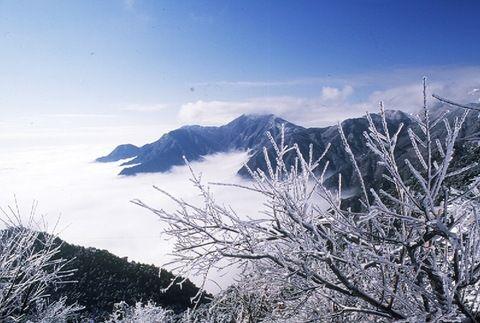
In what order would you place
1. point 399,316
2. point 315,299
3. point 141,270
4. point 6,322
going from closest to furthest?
point 399,316 → point 315,299 → point 6,322 → point 141,270

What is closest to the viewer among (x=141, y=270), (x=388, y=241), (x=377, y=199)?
(x=377, y=199)

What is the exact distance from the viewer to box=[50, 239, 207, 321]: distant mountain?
71.8 meters

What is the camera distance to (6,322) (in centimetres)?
884

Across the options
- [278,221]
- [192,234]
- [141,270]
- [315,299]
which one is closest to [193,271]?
[192,234]

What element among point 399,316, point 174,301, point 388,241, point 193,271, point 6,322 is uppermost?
point 388,241

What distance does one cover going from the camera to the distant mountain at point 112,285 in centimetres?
7175

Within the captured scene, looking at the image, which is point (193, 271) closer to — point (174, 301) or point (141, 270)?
point (174, 301)

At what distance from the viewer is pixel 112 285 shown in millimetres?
76188

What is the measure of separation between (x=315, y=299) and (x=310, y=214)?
4.12 m

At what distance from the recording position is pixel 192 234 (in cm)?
394

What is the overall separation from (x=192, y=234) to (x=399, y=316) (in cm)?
228

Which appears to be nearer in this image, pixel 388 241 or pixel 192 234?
pixel 388 241

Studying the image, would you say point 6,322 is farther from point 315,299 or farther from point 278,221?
point 278,221

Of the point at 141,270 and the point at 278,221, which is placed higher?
the point at 278,221
